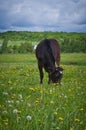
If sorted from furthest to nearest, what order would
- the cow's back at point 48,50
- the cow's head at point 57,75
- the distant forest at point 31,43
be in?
the distant forest at point 31,43
the cow's back at point 48,50
the cow's head at point 57,75

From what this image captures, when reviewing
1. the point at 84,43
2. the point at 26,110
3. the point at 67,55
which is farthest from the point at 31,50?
the point at 26,110

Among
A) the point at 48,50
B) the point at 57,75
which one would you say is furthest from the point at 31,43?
the point at 57,75

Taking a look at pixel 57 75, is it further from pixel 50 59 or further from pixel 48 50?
pixel 48 50

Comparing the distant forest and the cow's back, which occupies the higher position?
the cow's back

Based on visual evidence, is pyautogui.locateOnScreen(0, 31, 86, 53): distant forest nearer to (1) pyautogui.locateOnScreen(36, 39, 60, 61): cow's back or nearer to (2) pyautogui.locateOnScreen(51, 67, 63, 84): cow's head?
(1) pyautogui.locateOnScreen(36, 39, 60, 61): cow's back

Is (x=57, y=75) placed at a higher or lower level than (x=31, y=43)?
higher

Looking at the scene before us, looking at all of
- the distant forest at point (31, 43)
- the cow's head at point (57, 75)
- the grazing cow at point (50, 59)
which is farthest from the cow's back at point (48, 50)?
the distant forest at point (31, 43)

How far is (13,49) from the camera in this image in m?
44.0

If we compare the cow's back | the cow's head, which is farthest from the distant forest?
the cow's head

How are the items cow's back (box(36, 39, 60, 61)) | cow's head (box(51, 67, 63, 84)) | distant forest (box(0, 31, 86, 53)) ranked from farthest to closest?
1. distant forest (box(0, 31, 86, 53))
2. cow's back (box(36, 39, 60, 61))
3. cow's head (box(51, 67, 63, 84))

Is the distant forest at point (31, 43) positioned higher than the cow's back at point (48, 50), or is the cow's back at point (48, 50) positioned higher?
the cow's back at point (48, 50)

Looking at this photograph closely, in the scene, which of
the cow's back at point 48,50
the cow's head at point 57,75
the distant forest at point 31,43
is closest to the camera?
the cow's head at point 57,75

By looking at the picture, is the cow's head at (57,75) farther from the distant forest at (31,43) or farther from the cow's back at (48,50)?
the distant forest at (31,43)

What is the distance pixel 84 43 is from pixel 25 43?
23.3 m
